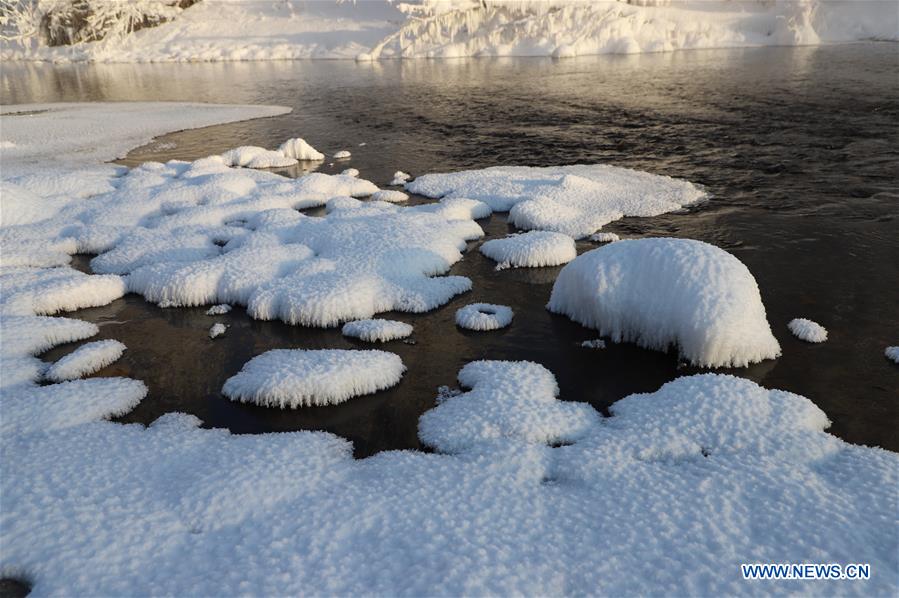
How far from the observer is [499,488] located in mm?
6215

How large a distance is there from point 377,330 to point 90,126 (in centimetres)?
2532

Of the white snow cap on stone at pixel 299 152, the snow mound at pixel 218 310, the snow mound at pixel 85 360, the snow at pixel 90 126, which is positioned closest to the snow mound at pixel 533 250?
the snow mound at pixel 218 310

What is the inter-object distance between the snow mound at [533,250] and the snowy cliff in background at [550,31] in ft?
139

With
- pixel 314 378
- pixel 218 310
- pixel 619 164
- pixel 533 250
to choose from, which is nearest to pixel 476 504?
pixel 314 378

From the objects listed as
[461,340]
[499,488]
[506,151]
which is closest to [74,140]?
[506,151]

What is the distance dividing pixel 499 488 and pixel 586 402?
234 centimetres

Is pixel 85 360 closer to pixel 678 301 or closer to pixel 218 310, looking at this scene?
pixel 218 310

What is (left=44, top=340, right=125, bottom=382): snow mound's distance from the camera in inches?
353

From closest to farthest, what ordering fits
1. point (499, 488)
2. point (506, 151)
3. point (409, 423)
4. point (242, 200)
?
point (499, 488) → point (409, 423) → point (242, 200) → point (506, 151)

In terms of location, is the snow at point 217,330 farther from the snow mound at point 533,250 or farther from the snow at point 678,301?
the snow at point 678,301

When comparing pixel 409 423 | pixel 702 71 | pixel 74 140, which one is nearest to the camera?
pixel 409 423

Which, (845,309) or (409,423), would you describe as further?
(845,309)

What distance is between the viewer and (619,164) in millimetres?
19672

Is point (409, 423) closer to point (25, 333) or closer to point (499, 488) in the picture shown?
point (499, 488)
